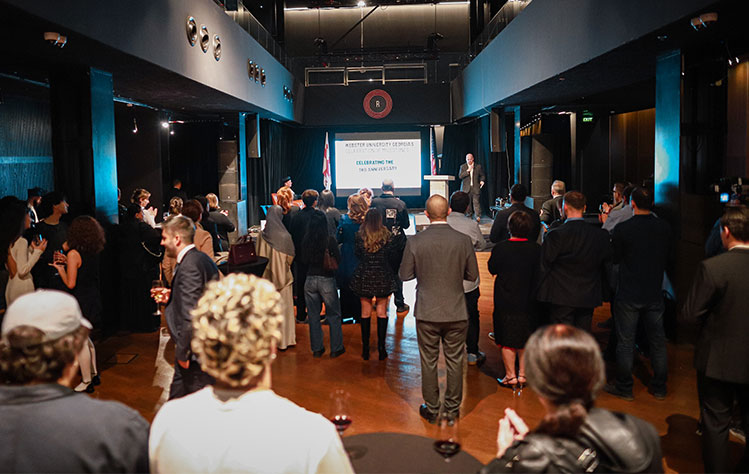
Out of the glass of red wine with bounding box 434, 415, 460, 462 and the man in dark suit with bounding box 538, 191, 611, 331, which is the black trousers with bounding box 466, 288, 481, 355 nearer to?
the man in dark suit with bounding box 538, 191, 611, 331

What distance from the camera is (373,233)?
217 inches

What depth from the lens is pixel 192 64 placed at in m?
7.53

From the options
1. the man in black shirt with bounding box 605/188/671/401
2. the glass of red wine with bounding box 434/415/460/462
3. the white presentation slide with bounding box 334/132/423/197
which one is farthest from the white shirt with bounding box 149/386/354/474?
the white presentation slide with bounding box 334/132/423/197

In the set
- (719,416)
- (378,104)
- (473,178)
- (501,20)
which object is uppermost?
(501,20)

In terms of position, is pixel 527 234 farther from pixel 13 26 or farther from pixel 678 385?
pixel 13 26

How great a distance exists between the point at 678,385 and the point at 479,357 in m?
1.67

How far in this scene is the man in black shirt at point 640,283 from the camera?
4625mm

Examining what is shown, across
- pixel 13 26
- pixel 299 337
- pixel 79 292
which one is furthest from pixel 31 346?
pixel 299 337

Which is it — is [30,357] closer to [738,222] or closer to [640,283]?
[738,222]

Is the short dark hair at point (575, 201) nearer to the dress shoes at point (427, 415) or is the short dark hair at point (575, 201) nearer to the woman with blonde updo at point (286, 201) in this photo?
the dress shoes at point (427, 415)

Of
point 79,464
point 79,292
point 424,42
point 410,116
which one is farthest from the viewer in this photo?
point 424,42

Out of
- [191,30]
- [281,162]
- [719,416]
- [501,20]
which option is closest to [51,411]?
[719,416]

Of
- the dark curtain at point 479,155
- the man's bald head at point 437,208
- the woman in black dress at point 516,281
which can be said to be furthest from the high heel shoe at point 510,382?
the dark curtain at point 479,155

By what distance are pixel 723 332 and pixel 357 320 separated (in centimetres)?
440
